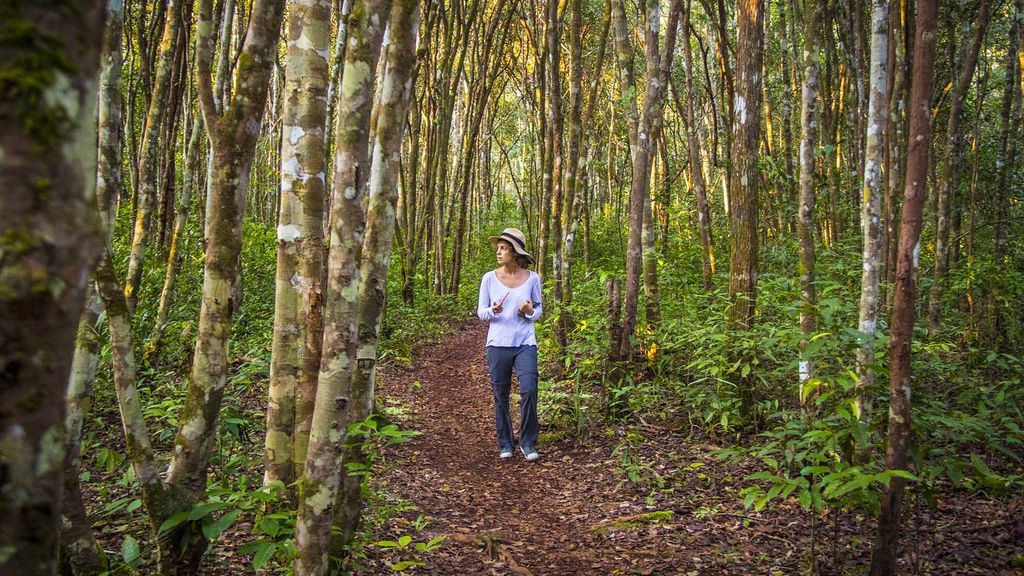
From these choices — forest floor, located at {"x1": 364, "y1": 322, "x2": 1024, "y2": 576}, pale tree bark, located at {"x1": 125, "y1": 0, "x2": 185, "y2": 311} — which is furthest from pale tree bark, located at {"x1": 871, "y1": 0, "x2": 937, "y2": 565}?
pale tree bark, located at {"x1": 125, "y1": 0, "x2": 185, "y2": 311}

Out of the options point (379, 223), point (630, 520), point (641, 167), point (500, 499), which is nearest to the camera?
point (379, 223)

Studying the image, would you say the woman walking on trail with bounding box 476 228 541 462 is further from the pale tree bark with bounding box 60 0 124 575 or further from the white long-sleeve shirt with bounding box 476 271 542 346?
the pale tree bark with bounding box 60 0 124 575

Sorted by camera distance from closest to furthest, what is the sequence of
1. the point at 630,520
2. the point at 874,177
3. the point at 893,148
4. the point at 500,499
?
the point at 630,520
the point at 874,177
the point at 500,499
the point at 893,148

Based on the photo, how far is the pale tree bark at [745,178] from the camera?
18.1ft

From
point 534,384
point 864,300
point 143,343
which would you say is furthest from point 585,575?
point 143,343

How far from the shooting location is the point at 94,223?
2.83 feet

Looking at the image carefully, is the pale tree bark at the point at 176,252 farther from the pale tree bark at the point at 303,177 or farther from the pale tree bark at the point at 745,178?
the pale tree bark at the point at 745,178

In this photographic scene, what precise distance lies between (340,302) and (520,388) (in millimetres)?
3216

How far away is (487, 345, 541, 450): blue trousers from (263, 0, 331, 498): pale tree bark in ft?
8.42

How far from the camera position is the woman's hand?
17.9ft

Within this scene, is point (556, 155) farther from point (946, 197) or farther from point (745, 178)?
point (946, 197)

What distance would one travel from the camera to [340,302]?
8.34 feet

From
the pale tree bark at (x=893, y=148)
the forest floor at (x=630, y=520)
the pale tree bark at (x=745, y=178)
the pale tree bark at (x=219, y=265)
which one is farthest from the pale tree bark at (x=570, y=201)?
the pale tree bark at (x=219, y=265)

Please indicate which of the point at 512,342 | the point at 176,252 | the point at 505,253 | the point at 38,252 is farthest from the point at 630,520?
the point at 176,252
